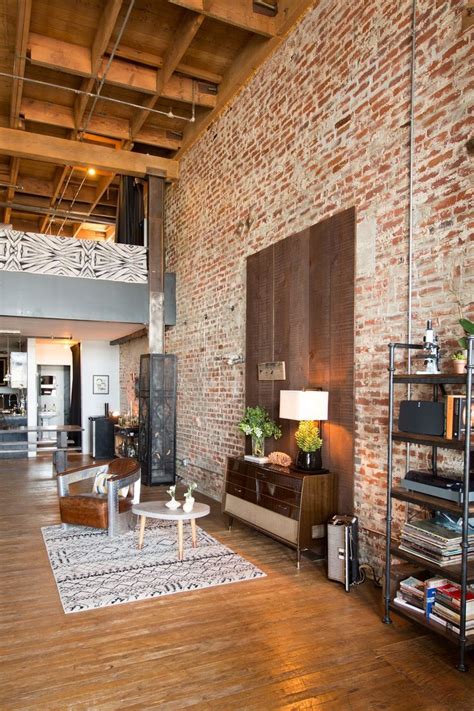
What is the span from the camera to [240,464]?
5.66 metres

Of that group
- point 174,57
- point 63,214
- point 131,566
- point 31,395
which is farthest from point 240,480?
point 63,214

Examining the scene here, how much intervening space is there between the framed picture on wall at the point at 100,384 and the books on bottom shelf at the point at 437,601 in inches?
402

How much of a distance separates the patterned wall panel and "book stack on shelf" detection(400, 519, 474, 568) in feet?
21.6

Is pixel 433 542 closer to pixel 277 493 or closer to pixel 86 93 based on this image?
pixel 277 493

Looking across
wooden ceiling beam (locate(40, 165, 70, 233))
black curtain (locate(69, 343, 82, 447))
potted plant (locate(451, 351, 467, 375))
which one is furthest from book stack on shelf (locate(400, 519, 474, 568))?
black curtain (locate(69, 343, 82, 447))

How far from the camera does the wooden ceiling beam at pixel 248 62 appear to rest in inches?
225

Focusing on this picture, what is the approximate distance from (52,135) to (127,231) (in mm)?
1985

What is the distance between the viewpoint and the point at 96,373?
12789mm

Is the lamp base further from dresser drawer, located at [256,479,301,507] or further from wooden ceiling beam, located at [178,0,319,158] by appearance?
wooden ceiling beam, located at [178,0,319,158]

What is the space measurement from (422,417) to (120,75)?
20.5 ft

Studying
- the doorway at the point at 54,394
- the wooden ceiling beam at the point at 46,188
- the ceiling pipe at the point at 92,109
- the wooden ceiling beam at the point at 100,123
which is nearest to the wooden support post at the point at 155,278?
the wooden ceiling beam at the point at 100,123

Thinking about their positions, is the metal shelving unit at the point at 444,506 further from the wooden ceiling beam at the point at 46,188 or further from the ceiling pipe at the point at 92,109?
the wooden ceiling beam at the point at 46,188

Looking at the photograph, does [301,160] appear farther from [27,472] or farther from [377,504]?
[27,472]

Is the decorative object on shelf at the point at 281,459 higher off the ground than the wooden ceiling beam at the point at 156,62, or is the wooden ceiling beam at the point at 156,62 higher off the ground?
the wooden ceiling beam at the point at 156,62
